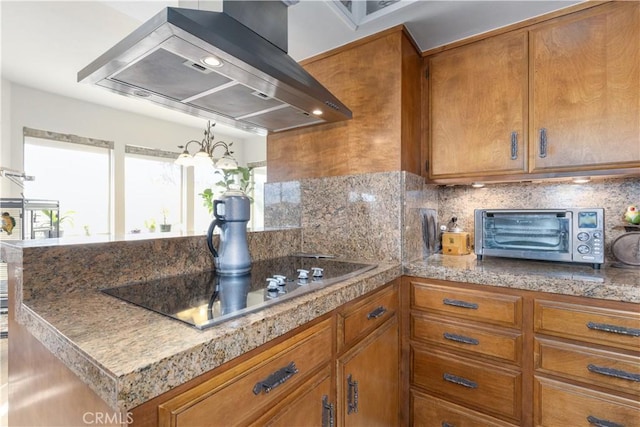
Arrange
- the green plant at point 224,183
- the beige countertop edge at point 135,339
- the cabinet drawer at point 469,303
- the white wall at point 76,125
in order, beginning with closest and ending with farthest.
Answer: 1. the beige countertop edge at point 135,339
2. the cabinet drawer at point 469,303
3. the white wall at point 76,125
4. the green plant at point 224,183

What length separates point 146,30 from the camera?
0.80m

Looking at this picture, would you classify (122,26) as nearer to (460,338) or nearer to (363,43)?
(363,43)

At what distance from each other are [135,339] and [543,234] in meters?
1.80

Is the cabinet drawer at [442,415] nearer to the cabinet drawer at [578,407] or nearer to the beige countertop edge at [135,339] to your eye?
the cabinet drawer at [578,407]

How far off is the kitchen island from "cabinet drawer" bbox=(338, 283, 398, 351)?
0.06m

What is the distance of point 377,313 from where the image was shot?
1.32 m

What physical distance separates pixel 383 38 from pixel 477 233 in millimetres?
1185

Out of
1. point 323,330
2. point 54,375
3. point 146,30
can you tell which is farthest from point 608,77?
point 54,375

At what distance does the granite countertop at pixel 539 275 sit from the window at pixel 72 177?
4.37 m

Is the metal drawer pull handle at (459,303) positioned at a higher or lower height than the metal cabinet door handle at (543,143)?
lower

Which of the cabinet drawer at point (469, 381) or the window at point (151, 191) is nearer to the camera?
the cabinet drawer at point (469, 381)

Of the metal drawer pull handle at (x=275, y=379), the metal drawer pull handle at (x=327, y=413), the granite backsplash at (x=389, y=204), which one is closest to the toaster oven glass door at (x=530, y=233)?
the granite backsplash at (x=389, y=204)

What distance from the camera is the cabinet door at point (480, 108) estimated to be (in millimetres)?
1618

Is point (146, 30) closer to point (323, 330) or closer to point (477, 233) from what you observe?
point (323, 330)
